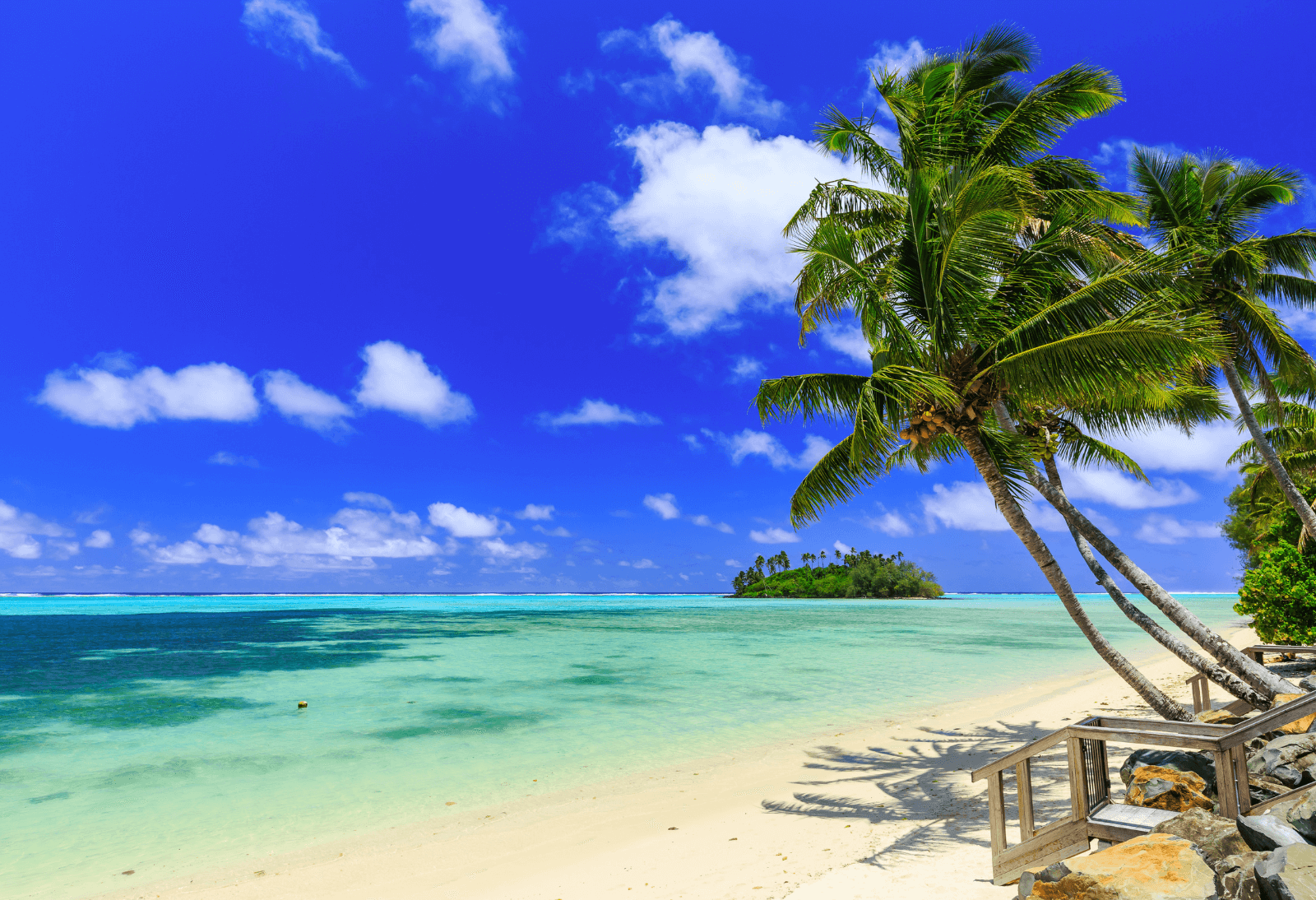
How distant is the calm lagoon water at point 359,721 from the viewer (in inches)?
318

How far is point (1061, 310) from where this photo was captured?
7078mm

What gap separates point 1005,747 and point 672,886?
6.72m

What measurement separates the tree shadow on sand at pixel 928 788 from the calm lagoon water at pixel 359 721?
228 centimetres

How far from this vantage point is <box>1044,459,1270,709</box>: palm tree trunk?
24.0 ft

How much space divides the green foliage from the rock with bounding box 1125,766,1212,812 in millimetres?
114025

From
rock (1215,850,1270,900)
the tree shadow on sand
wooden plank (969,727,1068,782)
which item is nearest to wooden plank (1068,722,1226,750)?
wooden plank (969,727,1068,782)

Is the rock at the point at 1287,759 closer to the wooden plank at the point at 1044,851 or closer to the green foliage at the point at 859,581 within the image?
the wooden plank at the point at 1044,851

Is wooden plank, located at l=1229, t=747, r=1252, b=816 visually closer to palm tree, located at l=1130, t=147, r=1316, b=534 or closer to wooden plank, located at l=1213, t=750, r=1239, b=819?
wooden plank, located at l=1213, t=750, r=1239, b=819

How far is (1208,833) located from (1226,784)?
479mm

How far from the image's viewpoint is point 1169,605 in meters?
8.03

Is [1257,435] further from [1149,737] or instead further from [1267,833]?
Result: [1267,833]

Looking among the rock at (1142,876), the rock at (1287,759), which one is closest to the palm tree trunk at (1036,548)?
the rock at (1287,759)

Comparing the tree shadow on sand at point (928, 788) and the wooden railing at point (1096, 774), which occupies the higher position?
the wooden railing at point (1096, 774)

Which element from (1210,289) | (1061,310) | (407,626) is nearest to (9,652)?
(407,626)
